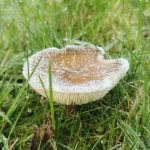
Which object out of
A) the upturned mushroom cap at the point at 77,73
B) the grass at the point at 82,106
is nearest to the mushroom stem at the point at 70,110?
the grass at the point at 82,106

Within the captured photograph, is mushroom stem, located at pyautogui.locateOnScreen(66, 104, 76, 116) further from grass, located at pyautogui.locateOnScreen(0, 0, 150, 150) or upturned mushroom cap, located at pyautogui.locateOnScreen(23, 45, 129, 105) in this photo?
upturned mushroom cap, located at pyautogui.locateOnScreen(23, 45, 129, 105)

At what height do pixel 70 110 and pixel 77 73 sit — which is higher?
pixel 77 73

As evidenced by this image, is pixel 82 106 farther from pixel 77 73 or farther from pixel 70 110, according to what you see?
pixel 77 73

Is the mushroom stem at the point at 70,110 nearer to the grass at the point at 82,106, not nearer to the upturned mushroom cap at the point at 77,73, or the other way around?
the grass at the point at 82,106

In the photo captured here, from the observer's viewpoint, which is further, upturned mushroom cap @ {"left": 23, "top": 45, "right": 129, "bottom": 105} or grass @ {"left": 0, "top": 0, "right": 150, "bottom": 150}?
grass @ {"left": 0, "top": 0, "right": 150, "bottom": 150}

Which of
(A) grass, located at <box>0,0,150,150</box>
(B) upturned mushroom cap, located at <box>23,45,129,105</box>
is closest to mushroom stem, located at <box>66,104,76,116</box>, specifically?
(A) grass, located at <box>0,0,150,150</box>

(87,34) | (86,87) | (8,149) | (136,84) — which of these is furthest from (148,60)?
(8,149)

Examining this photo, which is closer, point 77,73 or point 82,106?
point 77,73

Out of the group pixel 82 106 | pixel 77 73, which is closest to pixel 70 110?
A: pixel 82 106
